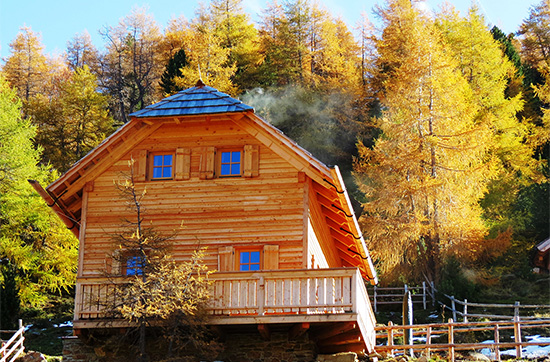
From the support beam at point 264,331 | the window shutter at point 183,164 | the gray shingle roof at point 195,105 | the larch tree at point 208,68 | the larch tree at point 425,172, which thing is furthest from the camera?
the larch tree at point 208,68

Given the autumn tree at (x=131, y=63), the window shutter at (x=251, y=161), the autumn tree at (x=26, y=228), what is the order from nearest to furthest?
the window shutter at (x=251, y=161)
the autumn tree at (x=26, y=228)
the autumn tree at (x=131, y=63)

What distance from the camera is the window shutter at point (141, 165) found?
22.0 meters

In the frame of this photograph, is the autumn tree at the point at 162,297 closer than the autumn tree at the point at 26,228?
Yes

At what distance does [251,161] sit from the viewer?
846 inches

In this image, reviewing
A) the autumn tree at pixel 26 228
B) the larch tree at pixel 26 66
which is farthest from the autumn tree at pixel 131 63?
the autumn tree at pixel 26 228

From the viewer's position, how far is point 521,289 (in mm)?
39281

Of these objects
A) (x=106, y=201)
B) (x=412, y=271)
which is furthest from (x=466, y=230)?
(x=106, y=201)

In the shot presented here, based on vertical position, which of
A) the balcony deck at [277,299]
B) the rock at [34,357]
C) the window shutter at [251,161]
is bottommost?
the rock at [34,357]

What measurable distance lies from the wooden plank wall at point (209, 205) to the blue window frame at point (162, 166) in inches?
9.1

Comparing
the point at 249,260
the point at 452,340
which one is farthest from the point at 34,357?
the point at 452,340

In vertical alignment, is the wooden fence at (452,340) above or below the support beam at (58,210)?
below

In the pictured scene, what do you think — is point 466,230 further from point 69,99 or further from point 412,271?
point 69,99

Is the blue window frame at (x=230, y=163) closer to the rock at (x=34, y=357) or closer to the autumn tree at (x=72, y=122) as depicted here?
the rock at (x=34, y=357)

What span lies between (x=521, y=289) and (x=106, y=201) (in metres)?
24.9
